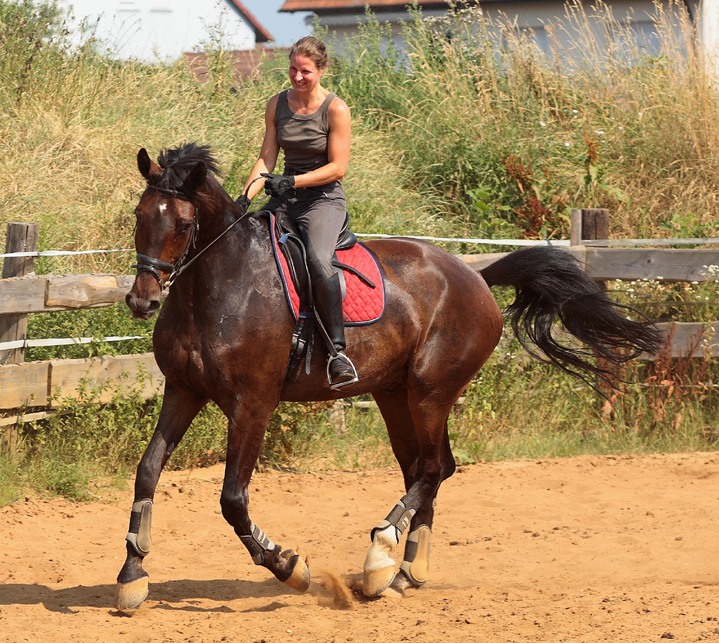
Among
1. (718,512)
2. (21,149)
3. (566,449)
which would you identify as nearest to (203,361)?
(718,512)

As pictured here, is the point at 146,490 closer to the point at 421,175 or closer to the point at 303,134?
the point at 303,134

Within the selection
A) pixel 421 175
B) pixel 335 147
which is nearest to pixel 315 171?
pixel 335 147

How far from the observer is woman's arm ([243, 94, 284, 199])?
532 centimetres

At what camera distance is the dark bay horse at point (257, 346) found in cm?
470

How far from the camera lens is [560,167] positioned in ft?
41.4

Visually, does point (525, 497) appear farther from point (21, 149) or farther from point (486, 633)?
point (21, 149)

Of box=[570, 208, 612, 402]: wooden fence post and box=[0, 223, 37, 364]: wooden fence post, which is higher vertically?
box=[570, 208, 612, 402]: wooden fence post

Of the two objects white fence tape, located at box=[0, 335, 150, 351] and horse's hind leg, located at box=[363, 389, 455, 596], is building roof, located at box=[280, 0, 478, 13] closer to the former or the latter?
white fence tape, located at box=[0, 335, 150, 351]

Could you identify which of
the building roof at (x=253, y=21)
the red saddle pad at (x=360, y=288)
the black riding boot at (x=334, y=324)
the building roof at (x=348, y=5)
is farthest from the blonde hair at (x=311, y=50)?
the building roof at (x=253, y=21)

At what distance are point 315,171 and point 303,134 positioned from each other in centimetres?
25

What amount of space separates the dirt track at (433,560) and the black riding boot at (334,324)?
1.25 meters

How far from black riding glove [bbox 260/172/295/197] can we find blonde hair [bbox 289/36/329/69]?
67 centimetres

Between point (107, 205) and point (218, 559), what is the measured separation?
16.8 feet

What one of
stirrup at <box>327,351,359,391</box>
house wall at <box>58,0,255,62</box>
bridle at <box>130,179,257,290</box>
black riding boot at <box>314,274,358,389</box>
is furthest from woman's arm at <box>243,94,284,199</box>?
house wall at <box>58,0,255,62</box>
